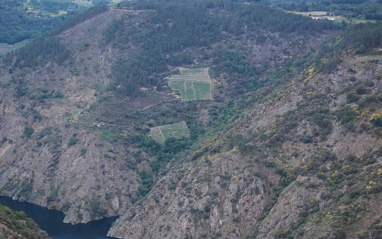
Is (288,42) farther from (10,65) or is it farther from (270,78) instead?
(10,65)

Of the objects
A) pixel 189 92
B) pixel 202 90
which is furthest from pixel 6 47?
pixel 202 90

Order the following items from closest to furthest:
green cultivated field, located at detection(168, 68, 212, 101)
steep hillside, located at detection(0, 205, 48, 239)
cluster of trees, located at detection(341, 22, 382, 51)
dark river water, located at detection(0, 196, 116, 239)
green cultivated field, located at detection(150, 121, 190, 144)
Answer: steep hillside, located at detection(0, 205, 48, 239), dark river water, located at detection(0, 196, 116, 239), cluster of trees, located at detection(341, 22, 382, 51), green cultivated field, located at detection(150, 121, 190, 144), green cultivated field, located at detection(168, 68, 212, 101)

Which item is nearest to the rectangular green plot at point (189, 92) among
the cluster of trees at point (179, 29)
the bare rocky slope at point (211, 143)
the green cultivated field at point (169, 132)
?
the bare rocky slope at point (211, 143)

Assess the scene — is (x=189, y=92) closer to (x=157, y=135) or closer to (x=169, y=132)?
(x=169, y=132)

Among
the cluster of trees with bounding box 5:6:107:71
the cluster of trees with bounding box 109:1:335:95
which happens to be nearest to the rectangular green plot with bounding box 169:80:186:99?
the cluster of trees with bounding box 109:1:335:95

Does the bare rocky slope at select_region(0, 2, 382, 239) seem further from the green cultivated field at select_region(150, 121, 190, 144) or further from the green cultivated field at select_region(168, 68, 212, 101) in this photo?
the green cultivated field at select_region(168, 68, 212, 101)

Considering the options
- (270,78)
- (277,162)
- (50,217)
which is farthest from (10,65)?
(277,162)

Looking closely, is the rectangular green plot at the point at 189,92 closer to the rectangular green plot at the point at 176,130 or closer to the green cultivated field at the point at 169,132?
the rectangular green plot at the point at 176,130
